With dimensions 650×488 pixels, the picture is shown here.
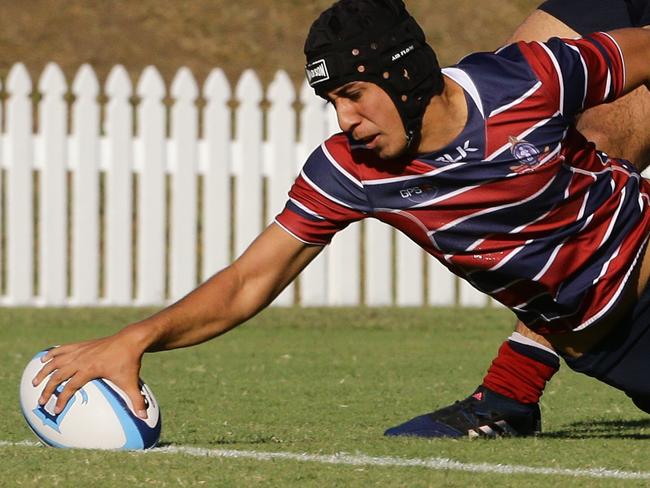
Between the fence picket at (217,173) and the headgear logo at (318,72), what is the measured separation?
651 centimetres

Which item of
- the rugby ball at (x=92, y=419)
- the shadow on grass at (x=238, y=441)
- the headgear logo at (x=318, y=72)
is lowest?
the shadow on grass at (x=238, y=441)

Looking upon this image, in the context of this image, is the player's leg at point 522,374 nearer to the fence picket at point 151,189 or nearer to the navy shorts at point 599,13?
the navy shorts at point 599,13

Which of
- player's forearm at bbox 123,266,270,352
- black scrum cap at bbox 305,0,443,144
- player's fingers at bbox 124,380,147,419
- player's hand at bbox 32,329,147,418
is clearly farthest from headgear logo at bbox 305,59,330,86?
player's fingers at bbox 124,380,147,419

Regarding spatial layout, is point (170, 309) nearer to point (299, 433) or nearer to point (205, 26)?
point (299, 433)

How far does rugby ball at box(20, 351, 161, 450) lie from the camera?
179 inches

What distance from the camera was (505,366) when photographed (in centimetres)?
546

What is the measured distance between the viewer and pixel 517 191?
4484 millimetres

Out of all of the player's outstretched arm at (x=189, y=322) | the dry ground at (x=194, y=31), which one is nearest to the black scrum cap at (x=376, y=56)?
the player's outstretched arm at (x=189, y=322)

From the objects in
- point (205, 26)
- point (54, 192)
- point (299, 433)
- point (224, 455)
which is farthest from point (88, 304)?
point (205, 26)

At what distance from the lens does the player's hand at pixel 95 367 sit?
4.51 meters

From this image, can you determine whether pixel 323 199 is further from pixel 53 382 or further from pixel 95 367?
pixel 53 382

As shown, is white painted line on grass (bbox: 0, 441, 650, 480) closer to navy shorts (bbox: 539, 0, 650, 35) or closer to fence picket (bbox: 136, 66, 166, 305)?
navy shorts (bbox: 539, 0, 650, 35)

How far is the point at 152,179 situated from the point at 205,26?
27.2ft

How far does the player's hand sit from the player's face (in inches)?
36.4
